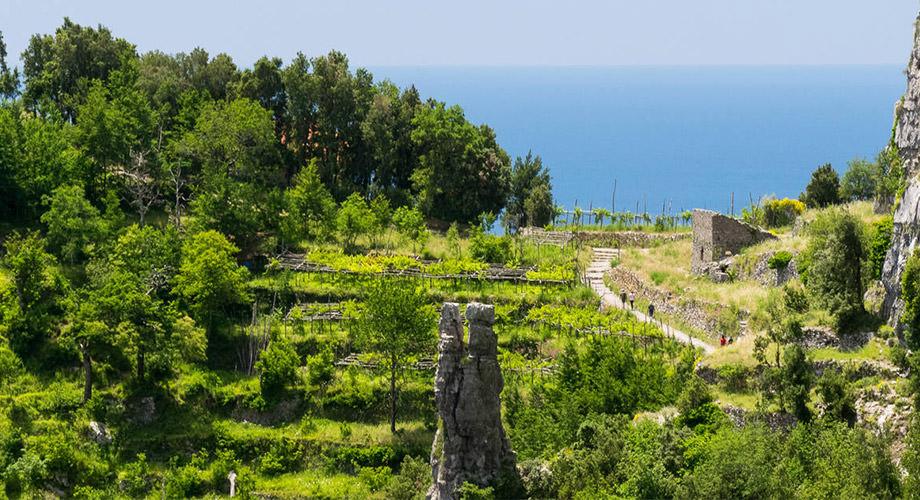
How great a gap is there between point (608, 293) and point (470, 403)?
24.9 m

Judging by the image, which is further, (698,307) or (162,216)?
(162,216)

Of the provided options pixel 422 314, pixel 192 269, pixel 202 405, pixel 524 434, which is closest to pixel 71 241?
pixel 192 269

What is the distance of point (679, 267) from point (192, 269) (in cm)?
2528

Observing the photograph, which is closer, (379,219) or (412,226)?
(412,226)

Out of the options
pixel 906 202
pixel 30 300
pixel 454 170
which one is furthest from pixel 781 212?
pixel 30 300

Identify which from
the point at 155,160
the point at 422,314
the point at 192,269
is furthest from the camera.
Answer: the point at 155,160

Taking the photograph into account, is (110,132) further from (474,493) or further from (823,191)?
(823,191)

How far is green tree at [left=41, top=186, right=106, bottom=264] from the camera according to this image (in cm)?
5962

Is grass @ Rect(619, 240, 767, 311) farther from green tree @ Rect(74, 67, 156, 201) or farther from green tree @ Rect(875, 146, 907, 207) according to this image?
green tree @ Rect(74, 67, 156, 201)

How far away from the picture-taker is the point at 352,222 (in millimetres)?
65688

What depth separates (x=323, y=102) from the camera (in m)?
76.2


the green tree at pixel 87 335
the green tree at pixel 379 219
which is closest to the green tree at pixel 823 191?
the green tree at pixel 379 219

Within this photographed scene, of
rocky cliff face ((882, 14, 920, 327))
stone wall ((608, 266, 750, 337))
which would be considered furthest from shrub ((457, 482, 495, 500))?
stone wall ((608, 266, 750, 337))

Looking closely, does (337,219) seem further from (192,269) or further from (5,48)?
(5,48)
